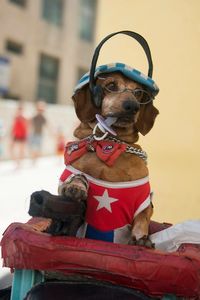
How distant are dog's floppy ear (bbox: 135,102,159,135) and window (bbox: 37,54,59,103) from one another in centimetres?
977

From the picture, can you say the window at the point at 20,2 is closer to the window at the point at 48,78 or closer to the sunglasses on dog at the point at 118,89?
the window at the point at 48,78

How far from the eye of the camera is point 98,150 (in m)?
1.40

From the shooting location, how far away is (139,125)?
59.6 inches

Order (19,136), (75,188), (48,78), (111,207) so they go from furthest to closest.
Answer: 1. (48,78)
2. (19,136)
3. (111,207)
4. (75,188)

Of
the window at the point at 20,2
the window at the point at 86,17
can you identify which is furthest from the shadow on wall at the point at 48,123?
the window at the point at 86,17

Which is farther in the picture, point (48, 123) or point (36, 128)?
point (48, 123)

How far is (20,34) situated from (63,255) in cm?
973

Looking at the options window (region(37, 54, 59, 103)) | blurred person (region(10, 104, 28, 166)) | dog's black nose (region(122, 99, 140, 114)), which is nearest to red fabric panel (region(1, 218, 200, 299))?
dog's black nose (region(122, 99, 140, 114))

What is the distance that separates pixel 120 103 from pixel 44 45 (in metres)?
9.90

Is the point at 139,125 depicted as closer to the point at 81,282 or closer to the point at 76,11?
the point at 81,282

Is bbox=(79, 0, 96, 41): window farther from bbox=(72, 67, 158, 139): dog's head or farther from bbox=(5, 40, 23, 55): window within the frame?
bbox=(72, 67, 158, 139): dog's head

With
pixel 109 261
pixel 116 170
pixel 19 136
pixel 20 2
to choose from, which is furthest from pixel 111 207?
pixel 20 2

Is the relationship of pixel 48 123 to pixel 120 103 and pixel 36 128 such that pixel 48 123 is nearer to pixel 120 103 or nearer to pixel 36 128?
pixel 36 128

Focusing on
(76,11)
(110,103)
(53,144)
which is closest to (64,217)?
(110,103)
